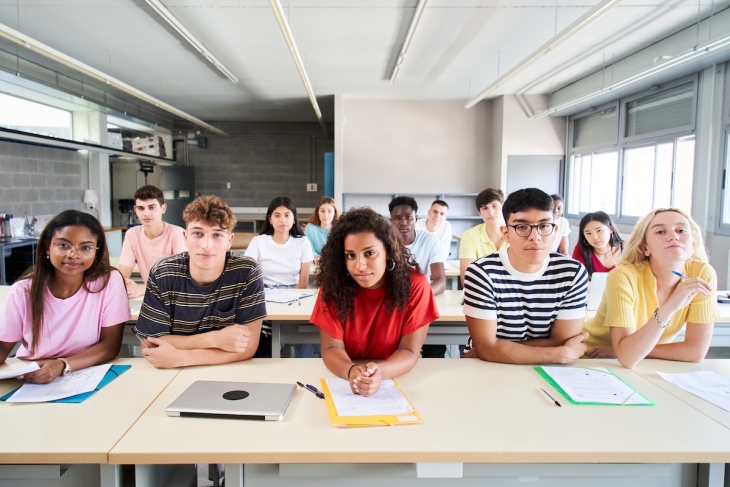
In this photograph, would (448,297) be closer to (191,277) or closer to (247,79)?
(191,277)

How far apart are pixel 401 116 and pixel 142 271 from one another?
19.7ft

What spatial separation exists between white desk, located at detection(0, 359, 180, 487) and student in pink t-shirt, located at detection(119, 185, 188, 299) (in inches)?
72.7

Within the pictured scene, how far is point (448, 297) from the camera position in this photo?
3.07 metres

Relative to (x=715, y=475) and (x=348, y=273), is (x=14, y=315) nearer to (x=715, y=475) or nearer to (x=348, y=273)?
(x=348, y=273)

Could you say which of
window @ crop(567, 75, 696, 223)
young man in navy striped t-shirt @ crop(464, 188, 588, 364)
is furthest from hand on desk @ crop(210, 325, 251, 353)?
window @ crop(567, 75, 696, 223)

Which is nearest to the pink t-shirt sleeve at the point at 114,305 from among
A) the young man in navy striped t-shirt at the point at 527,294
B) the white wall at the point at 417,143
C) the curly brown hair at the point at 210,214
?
the curly brown hair at the point at 210,214

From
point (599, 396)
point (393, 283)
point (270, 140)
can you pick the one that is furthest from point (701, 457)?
point (270, 140)

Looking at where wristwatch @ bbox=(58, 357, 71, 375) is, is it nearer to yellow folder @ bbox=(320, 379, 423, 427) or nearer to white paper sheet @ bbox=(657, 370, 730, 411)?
yellow folder @ bbox=(320, 379, 423, 427)

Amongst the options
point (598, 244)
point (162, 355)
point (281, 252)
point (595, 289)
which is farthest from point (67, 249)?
point (598, 244)

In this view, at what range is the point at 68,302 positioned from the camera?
1750 millimetres

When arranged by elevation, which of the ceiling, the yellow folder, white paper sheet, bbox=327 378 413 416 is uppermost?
the ceiling

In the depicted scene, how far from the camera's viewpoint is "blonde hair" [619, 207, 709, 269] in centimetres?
189

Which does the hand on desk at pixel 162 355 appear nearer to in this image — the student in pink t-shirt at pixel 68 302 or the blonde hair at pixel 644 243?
the student in pink t-shirt at pixel 68 302

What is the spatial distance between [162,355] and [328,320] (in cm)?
59
